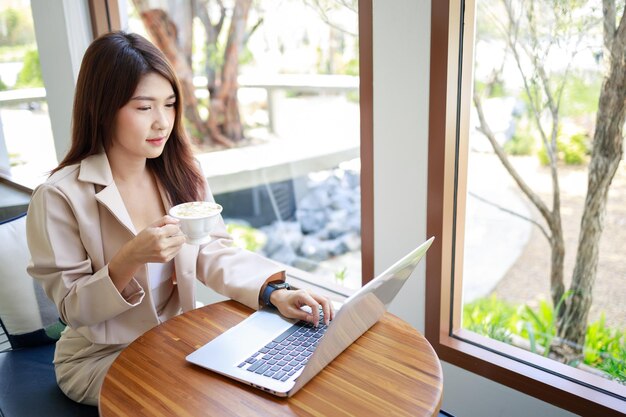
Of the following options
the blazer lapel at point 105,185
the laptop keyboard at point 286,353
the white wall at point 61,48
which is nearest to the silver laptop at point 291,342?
the laptop keyboard at point 286,353

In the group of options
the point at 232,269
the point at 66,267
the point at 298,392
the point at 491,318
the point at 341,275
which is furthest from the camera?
the point at 341,275

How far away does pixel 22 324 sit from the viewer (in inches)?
62.9

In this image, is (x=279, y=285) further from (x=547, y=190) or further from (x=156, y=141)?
(x=547, y=190)

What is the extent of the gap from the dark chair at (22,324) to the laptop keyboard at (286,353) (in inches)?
24.9

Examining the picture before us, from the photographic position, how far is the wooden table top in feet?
3.19

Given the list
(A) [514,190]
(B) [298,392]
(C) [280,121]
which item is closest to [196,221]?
(B) [298,392]

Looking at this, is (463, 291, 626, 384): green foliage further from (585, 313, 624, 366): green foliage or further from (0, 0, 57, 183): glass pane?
(0, 0, 57, 183): glass pane

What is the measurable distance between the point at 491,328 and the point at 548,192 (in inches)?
20.1

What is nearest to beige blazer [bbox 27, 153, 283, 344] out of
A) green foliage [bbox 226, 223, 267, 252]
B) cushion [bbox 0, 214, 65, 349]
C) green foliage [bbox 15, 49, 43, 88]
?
cushion [bbox 0, 214, 65, 349]

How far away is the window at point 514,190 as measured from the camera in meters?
1.49

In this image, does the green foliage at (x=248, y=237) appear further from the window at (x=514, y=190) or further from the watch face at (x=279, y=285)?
the watch face at (x=279, y=285)

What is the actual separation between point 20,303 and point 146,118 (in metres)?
0.75

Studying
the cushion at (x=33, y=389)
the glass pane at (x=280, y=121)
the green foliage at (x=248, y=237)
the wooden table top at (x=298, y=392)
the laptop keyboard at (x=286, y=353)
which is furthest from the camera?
the green foliage at (x=248, y=237)

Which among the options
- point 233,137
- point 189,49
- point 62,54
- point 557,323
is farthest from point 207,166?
point 557,323
